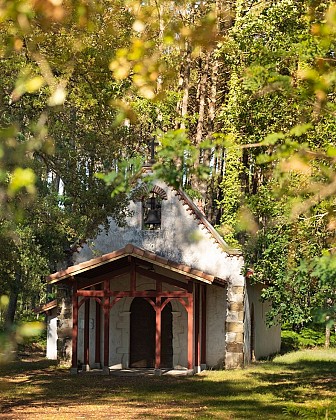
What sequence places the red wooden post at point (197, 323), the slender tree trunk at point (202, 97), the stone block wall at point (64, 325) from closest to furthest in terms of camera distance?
the red wooden post at point (197, 323) → the stone block wall at point (64, 325) → the slender tree trunk at point (202, 97)

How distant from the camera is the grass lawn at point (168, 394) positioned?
15.5m

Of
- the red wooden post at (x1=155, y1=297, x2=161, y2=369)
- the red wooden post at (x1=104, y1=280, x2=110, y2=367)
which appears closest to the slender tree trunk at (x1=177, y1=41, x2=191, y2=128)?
the red wooden post at (x1=104, y1=280, x2=110, y2=367)

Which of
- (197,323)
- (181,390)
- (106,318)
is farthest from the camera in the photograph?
(197,323)

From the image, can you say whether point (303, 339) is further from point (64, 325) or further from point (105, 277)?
point (105, 277)

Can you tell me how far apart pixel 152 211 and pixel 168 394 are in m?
7.90

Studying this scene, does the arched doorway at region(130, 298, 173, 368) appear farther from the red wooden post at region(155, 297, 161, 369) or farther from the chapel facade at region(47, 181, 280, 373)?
the red wooden post at region(155, 297, 161, 369)

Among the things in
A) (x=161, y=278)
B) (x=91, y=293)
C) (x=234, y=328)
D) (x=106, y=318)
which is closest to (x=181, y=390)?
(x=161, y=278)

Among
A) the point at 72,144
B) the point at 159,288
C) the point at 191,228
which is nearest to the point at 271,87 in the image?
the point at 72,144

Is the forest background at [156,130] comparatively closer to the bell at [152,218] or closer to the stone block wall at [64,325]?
the stone block wall at [64,325]

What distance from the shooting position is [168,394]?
61.1ft

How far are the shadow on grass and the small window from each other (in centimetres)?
501

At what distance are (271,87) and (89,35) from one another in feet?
21.8

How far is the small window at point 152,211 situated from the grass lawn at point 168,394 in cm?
493

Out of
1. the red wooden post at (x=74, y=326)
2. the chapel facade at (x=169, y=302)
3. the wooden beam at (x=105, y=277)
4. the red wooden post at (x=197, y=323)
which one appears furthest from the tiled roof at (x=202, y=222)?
the red wooden post at (x=74, y=326)
